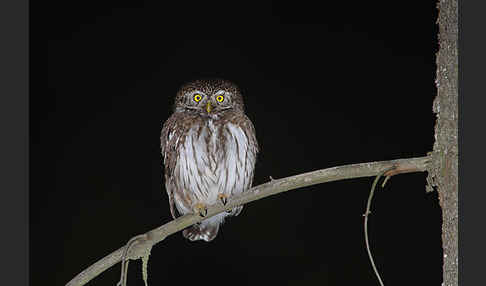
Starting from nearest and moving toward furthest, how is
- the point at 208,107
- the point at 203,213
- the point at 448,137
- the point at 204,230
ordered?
the point at 448,137
the point at 203,213
the point at 208,107
the point at 204,230

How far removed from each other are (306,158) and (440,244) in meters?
0.47

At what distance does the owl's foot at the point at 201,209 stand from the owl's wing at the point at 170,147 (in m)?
0.12

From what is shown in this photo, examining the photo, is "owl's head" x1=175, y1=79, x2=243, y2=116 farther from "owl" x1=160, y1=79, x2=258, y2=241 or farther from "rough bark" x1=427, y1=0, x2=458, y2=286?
"rough bark" x1=427, y1=0, x2=458, y2=286

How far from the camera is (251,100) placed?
2.06m

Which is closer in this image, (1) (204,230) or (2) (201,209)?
(2) (201,209)

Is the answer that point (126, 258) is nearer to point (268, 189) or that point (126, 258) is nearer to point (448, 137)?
point (268, 189)

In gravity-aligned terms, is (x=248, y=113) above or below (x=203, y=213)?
above

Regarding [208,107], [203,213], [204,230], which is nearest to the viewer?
[203,213]

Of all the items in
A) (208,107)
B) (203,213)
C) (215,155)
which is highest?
(208,107)

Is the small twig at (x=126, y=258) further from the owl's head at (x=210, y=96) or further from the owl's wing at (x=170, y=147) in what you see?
the owl's head at (x=210, y=96)

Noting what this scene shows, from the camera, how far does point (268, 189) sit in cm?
170

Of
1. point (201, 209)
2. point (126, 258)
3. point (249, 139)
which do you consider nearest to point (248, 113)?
point (249, 139)

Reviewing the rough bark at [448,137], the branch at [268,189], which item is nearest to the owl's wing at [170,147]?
the branch at [268,189]

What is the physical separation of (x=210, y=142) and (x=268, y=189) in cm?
38
